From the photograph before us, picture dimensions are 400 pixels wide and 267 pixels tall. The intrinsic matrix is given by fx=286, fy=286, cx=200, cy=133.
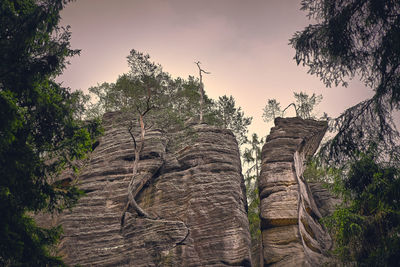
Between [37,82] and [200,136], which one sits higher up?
[200,136]

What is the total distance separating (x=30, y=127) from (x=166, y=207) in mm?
11685

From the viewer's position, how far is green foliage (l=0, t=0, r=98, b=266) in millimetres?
6965

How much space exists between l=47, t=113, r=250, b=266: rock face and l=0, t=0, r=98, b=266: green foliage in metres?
7.77

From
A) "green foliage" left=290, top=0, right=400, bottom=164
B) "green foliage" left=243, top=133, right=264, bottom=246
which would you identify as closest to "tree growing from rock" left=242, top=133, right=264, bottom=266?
"green foliage" left=243, top=133, right=264, bottom=246

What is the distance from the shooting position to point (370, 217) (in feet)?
33.1

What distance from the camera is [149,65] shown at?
24469 millimetres

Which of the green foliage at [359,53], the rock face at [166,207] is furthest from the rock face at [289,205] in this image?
the green foliage at [359,53]

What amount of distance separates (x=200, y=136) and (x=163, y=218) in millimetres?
7669

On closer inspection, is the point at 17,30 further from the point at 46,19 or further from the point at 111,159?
the point at 111,159

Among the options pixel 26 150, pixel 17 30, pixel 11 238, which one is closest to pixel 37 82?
pixel 17 30

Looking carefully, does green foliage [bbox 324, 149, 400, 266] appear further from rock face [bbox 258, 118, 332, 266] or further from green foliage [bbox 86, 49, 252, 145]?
green foliage [bbox 86, 49, 252, 145]

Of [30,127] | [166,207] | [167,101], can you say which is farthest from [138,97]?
[30,127]

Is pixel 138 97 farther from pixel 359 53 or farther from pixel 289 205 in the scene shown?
pixel 359 53

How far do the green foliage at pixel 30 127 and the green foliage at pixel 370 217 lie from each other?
9.36 metres
